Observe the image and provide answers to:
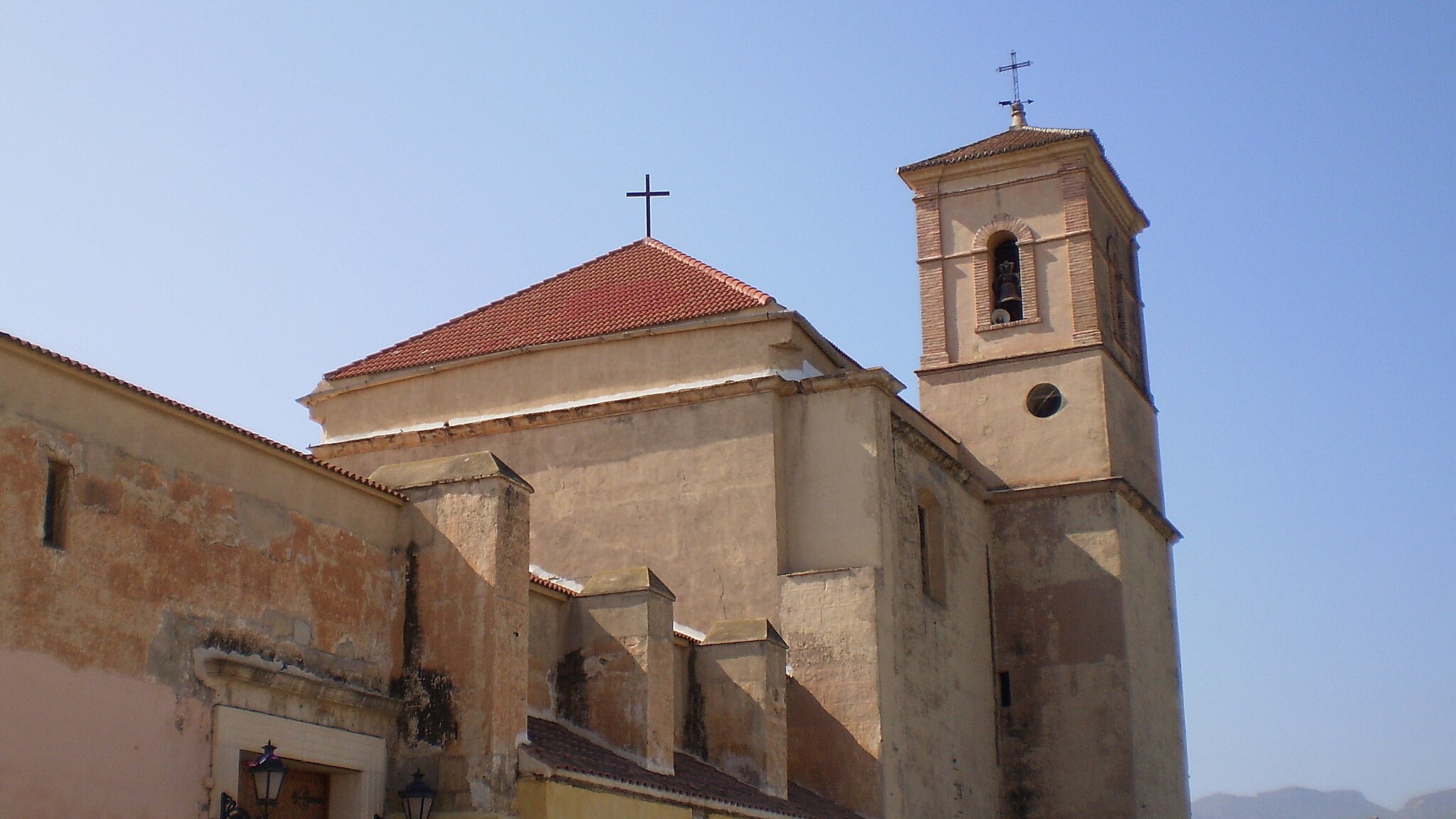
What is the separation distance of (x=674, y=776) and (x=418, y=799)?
3.76 metres

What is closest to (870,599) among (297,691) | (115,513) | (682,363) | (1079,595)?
(682,363)

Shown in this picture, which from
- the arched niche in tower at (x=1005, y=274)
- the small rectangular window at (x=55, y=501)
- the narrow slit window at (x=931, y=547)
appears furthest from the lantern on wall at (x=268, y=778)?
the arched niche in tower at (x=1005, y=274)

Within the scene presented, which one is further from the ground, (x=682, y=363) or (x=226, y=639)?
(x=682, y=363)

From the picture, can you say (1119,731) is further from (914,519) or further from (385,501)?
(385,501)

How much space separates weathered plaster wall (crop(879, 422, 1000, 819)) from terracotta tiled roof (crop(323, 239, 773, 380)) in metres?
3.16

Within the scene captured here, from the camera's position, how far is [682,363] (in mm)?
20047

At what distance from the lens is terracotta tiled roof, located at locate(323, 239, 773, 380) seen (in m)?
20.6

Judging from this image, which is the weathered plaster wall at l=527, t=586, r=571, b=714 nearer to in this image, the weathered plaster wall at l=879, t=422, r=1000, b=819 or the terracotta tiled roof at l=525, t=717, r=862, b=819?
the terracotta tiled roof at l=525, t=717, r=862, b=819

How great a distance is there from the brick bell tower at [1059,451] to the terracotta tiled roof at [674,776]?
524 centimetres


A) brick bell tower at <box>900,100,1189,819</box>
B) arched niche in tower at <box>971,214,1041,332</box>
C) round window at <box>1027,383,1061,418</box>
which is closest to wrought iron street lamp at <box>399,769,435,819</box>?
brick bell tower at <box>900,100,1189,819</box>

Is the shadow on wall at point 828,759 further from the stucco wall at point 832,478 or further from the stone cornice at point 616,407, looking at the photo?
the stone cornice at point 616,407

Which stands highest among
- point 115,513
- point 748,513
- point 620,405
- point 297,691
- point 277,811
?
point 620,405

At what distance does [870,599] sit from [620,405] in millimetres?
3827

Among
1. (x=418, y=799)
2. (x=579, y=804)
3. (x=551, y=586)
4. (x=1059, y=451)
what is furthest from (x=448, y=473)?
(x=1059, y=451)
